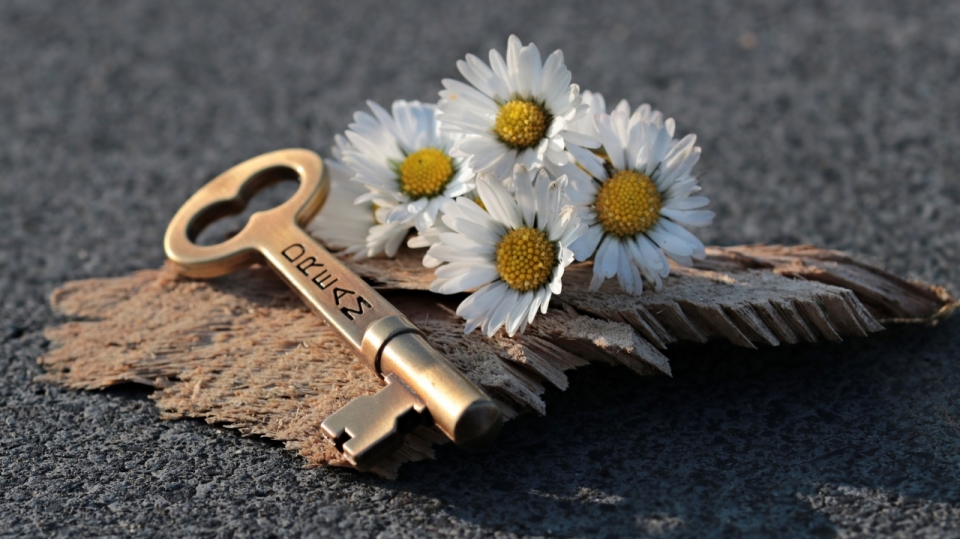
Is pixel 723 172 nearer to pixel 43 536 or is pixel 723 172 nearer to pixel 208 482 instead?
pixel 208 482

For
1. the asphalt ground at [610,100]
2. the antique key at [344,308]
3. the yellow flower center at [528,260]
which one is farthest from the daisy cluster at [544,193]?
the asphalt ground at [610,100]

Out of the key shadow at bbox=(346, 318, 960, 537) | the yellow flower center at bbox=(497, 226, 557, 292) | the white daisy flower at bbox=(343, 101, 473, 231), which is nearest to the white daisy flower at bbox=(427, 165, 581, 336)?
the yellow flower center at bbox=(497, 226, 557, 292)

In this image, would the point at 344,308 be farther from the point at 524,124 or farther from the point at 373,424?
the point at 524,124

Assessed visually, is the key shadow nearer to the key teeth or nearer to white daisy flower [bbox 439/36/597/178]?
the key teeth

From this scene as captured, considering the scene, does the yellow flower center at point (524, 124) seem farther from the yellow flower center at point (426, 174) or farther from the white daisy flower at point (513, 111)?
the yellow flower center at point (426, 174)

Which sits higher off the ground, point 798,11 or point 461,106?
point 798,11

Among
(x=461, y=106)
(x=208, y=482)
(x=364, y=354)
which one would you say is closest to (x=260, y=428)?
(x=208, y=482)

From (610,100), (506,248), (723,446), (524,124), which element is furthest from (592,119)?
(610,100)
